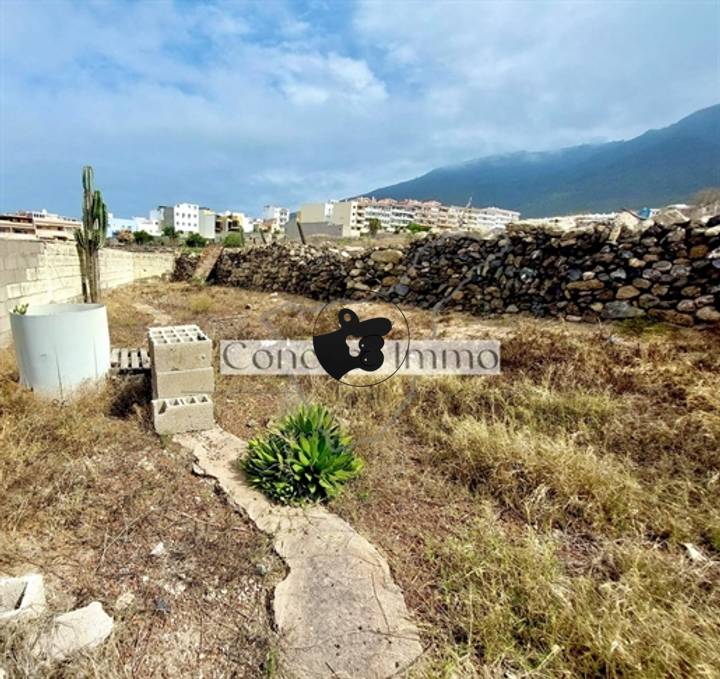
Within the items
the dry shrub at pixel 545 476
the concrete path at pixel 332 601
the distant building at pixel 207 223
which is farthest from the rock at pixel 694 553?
the distant building at pixel 207 223

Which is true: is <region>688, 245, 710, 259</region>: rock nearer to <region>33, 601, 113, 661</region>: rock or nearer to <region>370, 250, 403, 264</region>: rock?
<region>370, 250, 403, 264</region>: rock

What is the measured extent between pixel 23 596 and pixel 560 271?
6441 mm

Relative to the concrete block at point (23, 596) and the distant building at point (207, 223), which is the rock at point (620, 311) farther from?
the distant building at point (207, 223)

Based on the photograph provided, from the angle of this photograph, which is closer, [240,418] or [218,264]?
[240,418]

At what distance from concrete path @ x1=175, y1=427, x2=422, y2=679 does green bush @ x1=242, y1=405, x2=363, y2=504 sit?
9 centimetres

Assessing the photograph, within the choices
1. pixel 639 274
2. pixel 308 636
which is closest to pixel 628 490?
pixel 308 636

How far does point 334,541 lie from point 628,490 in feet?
5.33

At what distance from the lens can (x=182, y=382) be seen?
9.98 ft

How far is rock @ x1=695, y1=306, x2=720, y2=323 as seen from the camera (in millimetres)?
4508

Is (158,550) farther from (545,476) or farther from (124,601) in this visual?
(545,476)

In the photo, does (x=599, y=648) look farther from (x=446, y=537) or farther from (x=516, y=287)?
(x=516, y=287)

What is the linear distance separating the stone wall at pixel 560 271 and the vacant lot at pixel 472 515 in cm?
150

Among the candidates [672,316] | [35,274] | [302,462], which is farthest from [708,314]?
[35,274]

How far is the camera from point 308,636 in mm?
1403
